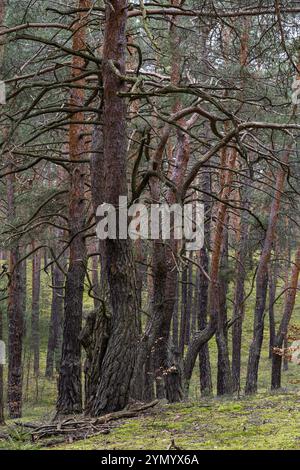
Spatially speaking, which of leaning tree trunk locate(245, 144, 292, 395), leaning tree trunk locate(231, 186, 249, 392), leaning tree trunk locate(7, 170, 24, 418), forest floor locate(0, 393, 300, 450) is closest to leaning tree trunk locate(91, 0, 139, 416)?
forest floor locate(0, 393, 300, 450)

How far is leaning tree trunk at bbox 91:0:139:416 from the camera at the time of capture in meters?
6.62

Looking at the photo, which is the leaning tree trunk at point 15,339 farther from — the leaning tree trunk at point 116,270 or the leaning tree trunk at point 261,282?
the leaning tree trunk at point 116,270

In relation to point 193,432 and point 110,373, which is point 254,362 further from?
point 193,432

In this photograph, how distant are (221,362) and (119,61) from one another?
30.7 ft

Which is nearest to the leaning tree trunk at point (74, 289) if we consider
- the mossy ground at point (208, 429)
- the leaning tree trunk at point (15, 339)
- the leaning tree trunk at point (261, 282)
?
the mossy ground at point (208, 429)

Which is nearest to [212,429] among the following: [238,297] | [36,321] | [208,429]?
[208,429]

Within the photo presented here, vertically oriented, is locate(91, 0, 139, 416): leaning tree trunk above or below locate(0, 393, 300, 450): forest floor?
above

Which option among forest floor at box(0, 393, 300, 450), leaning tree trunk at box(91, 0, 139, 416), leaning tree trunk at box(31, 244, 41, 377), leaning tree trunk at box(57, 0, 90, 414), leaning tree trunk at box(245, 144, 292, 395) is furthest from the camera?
leaning tree trunk at box(31, 244, 41, 377)

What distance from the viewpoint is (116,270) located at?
6.66 m

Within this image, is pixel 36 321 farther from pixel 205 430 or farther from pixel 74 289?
pixel 205 430

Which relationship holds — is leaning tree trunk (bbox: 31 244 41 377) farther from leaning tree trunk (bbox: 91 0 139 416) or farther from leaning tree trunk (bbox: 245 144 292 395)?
leaning tree trunk (bbox: 91 0 139 416)

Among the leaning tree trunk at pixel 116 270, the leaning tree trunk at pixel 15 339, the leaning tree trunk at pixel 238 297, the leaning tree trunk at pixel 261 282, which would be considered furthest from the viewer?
the leaning tree trunk at pixel 238 297

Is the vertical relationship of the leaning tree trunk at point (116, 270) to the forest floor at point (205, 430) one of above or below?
above

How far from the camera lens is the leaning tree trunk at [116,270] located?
6621mm
